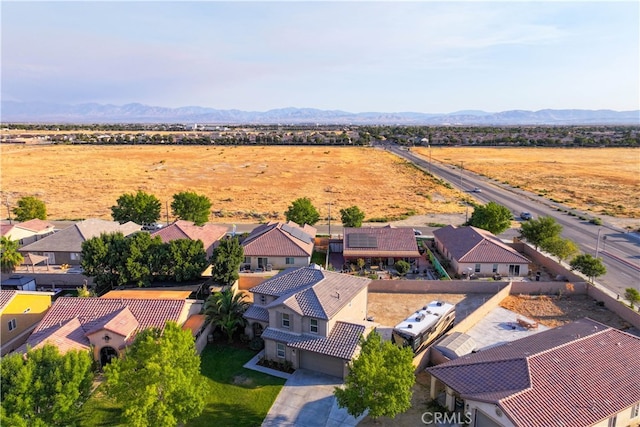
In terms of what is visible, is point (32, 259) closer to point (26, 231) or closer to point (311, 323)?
point (26, 231)

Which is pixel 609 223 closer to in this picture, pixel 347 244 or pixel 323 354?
pixel 347 244

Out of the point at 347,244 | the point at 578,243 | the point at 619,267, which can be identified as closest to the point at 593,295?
the point at 619,267

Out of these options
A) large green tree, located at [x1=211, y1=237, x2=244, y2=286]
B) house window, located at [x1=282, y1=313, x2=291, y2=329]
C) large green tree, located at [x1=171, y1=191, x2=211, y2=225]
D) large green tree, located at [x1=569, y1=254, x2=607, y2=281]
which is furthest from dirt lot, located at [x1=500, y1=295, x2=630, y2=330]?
large green tree, located at [x1=171, y1=191, x2=211, y2=225]

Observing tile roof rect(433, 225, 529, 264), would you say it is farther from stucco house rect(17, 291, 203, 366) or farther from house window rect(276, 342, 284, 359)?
stucco house rect(17, 291, 203, 366)

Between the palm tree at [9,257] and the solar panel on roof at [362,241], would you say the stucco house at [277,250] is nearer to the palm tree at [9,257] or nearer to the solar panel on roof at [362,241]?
the solar panel on roof at [362,241]

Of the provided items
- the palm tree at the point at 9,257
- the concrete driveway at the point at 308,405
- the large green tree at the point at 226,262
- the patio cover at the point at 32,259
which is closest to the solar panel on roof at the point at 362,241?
the large green tree at the point at 226,262
